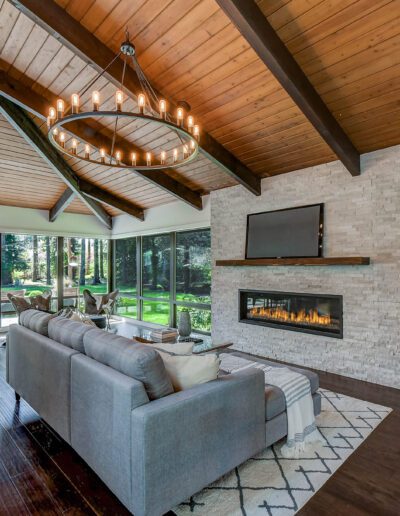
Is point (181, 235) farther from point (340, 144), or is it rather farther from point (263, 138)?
point (340, 144)

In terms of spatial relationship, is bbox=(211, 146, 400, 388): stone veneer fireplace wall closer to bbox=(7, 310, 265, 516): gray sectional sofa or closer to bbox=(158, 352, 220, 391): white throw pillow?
bbox=(7, 310, 265, 516): gray sectional sofa

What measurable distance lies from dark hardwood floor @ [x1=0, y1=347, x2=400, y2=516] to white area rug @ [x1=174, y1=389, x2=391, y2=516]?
0.24 feet

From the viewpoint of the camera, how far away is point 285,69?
2922 millimetres

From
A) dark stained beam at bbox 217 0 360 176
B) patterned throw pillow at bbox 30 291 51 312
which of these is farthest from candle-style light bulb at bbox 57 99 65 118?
patterned throw pillow at bbox 30 291 51 312

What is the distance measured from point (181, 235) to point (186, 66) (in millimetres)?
4132

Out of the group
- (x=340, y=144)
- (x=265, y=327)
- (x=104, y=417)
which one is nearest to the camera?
(x=104, y=417)

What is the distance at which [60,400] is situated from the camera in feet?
8.17

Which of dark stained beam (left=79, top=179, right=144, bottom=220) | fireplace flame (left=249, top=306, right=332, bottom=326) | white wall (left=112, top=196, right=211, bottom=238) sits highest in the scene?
dark stained beam (left=79, top=179, right=144, bottom=220)

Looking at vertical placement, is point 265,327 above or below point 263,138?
below

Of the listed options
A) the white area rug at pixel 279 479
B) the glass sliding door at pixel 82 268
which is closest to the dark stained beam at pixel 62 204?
the glass sliding door at pixel 82 268

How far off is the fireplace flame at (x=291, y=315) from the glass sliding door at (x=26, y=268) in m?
5.08

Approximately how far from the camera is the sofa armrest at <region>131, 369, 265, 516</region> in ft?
5.57

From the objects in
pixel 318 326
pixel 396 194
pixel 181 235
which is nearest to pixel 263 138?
pixel 396 194

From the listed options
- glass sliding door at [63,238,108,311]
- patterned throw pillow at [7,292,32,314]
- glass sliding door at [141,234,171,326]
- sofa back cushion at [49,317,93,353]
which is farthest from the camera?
glass sliding door at [63,238,108,311]
